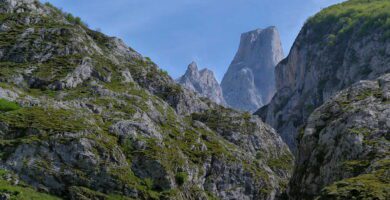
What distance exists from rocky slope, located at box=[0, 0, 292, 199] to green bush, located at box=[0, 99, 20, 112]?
126 mm

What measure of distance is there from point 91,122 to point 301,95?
12784cm

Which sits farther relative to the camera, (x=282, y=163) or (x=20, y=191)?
(x=282, y=163)

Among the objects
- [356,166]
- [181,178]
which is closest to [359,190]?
[356,166]

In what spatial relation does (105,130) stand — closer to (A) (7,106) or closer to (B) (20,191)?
(A) (7,106)

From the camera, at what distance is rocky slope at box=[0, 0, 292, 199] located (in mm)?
57500

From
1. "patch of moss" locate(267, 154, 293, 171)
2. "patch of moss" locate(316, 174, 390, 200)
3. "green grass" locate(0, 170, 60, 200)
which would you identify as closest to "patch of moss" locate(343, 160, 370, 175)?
"patch of moss" locate(316, 174, 390, 200)

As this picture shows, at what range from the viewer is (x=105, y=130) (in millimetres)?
67625

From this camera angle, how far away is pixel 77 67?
270ft

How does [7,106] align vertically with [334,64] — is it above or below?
below

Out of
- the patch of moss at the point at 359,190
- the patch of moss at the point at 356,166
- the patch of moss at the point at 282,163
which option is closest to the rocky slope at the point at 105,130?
the patch of moss at the point at 282,163

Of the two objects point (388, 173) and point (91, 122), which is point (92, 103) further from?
point (388, 173)

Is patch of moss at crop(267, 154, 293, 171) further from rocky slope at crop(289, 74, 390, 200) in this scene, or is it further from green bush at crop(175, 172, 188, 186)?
rocky slope at crop(289, 74, 390, 200)

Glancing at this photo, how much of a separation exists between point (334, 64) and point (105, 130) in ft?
404

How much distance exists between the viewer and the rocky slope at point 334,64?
159m
